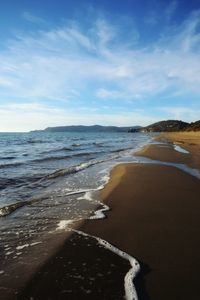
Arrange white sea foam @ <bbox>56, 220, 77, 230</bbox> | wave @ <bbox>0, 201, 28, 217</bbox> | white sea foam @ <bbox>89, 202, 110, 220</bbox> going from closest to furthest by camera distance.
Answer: white sea foam @ <bbox>56, 220, 77, 230</bbox> < white sea foam @ <bbox>89, 202, 110, 220</bbox> < wave @ <bbox>0, 201, 28, 217</bbox>

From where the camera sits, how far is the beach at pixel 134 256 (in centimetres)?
375

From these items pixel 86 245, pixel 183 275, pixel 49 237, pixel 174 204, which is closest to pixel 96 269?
pixel 86 245

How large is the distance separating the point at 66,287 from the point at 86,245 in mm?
1423

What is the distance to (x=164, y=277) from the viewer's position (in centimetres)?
402

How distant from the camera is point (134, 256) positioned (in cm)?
470

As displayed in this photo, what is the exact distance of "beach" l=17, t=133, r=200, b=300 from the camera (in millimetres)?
3752

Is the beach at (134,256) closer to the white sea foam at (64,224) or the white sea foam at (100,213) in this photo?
the white sea foam at (100,213)

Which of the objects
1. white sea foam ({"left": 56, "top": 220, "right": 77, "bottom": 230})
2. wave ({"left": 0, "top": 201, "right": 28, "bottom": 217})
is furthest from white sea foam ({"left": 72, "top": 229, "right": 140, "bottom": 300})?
wave ({"left": 0, "top": 201, "right": 28, "bottom": 217})

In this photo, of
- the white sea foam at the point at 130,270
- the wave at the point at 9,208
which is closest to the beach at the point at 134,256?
the white sea foam at the point at 130,270

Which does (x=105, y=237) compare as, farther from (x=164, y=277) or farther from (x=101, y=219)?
(x=164, y=277)

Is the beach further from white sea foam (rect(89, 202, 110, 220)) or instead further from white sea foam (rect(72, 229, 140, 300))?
white sea foam (rect(89, 202, 110, 220))

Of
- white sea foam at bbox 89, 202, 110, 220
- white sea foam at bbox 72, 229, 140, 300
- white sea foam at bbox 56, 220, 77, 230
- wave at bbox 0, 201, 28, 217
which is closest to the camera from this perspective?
white sea foam at bbox 72, 229, 140, 300

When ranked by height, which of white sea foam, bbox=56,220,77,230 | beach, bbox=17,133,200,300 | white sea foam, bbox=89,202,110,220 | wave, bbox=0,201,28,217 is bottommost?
wave, bbox=0,201,28,217

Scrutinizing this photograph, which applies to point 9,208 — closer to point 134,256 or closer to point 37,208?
point 37,208
